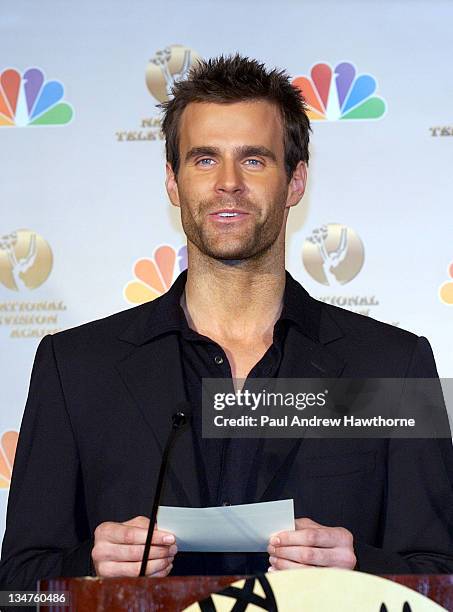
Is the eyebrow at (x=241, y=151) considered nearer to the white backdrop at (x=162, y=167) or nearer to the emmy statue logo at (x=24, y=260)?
the white backdrop at (x=162, y=167)

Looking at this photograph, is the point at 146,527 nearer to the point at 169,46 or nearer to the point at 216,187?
the point at 216,187

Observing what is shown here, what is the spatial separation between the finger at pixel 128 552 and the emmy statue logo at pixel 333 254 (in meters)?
1.29

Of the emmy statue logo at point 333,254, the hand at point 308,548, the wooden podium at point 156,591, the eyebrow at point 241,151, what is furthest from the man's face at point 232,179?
the wooden podium at point 156,591

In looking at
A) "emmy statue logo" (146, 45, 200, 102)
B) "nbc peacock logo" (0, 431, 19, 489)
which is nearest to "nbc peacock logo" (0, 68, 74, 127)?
"emmy statue logo" (146, 45, 200, 102)

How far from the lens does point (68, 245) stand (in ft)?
9.00

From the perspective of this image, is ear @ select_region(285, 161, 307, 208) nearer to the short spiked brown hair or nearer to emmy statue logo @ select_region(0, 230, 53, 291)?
the short spiked brown hair

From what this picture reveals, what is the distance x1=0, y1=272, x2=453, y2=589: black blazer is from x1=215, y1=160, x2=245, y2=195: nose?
0.31 meters

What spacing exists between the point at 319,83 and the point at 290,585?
5.53ft

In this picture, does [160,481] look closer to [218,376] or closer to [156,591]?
[156,591]

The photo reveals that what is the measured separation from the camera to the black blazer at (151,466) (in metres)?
1.88

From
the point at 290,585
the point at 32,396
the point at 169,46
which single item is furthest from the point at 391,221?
the point at 290,585

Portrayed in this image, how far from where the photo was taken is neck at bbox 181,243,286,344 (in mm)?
2125

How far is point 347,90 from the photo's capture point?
2736 mm

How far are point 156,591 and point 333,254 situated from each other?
1.50 metres
